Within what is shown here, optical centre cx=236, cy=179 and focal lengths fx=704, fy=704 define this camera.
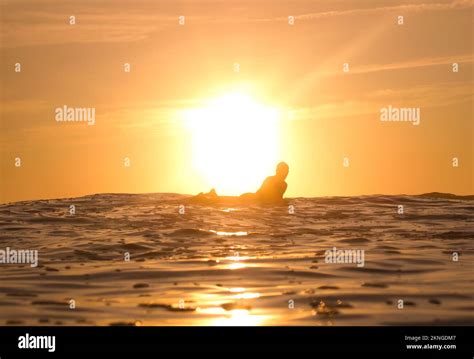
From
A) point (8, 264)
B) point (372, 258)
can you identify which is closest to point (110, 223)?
point (8, 264)

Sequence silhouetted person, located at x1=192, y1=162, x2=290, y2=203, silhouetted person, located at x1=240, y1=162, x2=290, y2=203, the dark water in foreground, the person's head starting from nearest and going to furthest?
the dark water in foreground → the person's head → silhouetted person, located at x1=240, y1=162, x2=290, y2=203 → silhouetted person, located at x1=192, y1=162, x2=290, y2=203

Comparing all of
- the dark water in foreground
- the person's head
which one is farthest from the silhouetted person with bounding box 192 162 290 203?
the dark water in foreground

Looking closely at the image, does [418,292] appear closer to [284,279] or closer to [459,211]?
[284,279]

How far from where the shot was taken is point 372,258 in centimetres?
1909

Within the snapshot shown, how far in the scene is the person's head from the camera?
3659 centimetres

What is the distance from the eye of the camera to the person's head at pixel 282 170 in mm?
36594

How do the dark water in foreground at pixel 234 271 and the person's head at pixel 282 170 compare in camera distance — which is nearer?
the dark water in foreground at pixel 234 271

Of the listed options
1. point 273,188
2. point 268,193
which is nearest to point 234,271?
point 273,188

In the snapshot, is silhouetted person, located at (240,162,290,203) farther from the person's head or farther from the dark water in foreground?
the dark water in foreground

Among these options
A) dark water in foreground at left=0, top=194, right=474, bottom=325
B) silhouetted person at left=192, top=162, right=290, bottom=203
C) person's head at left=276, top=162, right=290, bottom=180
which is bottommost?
dark water in foreground at left=0, top=194, right=474, bottom=325

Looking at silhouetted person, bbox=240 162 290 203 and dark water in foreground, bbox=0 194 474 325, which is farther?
silhouetted person, bbox=240 162 290 203

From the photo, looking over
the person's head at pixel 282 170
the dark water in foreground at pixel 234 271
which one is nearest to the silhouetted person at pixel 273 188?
the person's head at pixel 282 170

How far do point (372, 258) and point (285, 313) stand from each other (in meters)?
7.70

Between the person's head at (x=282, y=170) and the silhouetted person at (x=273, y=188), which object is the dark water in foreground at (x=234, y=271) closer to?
the person's head at (x=282, y=170)
